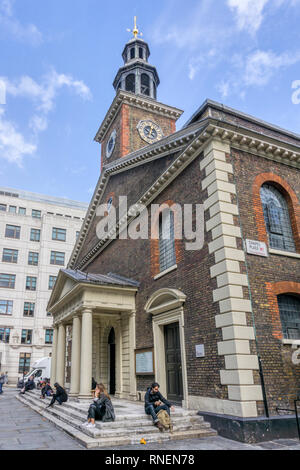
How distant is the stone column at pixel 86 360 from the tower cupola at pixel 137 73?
60.2ft

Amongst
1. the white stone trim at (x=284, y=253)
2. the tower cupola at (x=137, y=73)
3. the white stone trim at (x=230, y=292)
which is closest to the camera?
the white stone trim at (x=230, y=292)

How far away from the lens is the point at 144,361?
542 inches

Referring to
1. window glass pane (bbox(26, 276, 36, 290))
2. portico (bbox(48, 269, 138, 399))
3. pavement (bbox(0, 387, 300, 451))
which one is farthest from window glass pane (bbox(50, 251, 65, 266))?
pavement (bbox(0, 387, 300, 451))

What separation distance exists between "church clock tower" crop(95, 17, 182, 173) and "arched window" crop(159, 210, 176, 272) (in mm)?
10298

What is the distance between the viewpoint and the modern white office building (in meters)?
40.7

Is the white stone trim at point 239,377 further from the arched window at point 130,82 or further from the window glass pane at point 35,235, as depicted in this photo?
the window glass pane at point 35,235

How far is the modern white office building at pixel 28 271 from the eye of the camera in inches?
1601

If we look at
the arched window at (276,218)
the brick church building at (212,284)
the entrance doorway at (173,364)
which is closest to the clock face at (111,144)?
the brick church building at (212,284)

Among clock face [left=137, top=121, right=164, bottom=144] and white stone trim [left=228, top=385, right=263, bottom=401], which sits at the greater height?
clock face [left=137, top=121, right=164, bottom=144]

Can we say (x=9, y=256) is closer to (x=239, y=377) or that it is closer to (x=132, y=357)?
(x=132, y=357)

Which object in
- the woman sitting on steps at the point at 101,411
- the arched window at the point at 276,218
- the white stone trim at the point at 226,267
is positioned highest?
the arched window at the point at 276,218

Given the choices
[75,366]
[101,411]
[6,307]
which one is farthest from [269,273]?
[6,307]

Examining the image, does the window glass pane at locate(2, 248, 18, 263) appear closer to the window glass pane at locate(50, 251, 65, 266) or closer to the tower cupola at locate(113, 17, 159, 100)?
the window glass pane at locate(50, 251, 65, 266)

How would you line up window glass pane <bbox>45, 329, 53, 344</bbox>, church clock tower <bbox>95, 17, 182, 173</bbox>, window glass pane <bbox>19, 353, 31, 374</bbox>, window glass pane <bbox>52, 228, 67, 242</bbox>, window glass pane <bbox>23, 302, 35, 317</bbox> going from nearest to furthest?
1. church clock tower <bbox>95, 17, 182, 173</bbox>
2. window glass pane <bbox>19, 353, 31, 374</bbox>
3. window glass pane <bbox>45, 329, 53, 344</bbox>
4. window glass pane <bbox>23, 302, 35, 317</bbox>
5. window glass pane <bbox>52, 228, 67, 242</bbox>
